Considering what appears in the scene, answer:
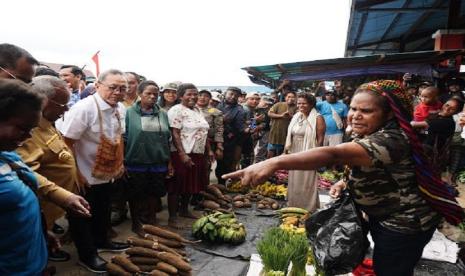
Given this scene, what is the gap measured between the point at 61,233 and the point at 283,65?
226 inches

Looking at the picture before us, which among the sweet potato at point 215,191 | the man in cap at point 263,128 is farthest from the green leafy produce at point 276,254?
the man in cap at point 263,128

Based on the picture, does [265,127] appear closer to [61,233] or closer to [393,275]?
[61,233]

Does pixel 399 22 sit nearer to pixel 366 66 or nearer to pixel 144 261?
pixel 366 66

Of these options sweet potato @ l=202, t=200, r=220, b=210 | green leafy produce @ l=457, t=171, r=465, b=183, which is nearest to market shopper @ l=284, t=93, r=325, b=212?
sweet potato @ l=202, t=200, r=220, b=210

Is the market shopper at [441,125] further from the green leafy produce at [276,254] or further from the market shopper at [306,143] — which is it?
the green leafy produce at [276,254]

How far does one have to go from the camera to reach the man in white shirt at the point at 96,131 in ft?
12.3

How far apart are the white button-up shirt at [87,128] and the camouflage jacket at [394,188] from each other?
2790 mm

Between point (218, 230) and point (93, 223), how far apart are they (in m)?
1.61

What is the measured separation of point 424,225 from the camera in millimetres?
2270

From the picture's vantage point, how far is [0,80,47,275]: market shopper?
1.63 meters

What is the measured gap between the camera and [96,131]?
3.87m

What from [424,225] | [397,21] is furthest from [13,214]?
[397,21]

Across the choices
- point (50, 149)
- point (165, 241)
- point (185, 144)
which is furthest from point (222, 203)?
point (50, 149)

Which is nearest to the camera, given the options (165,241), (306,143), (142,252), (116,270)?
(116,270)
